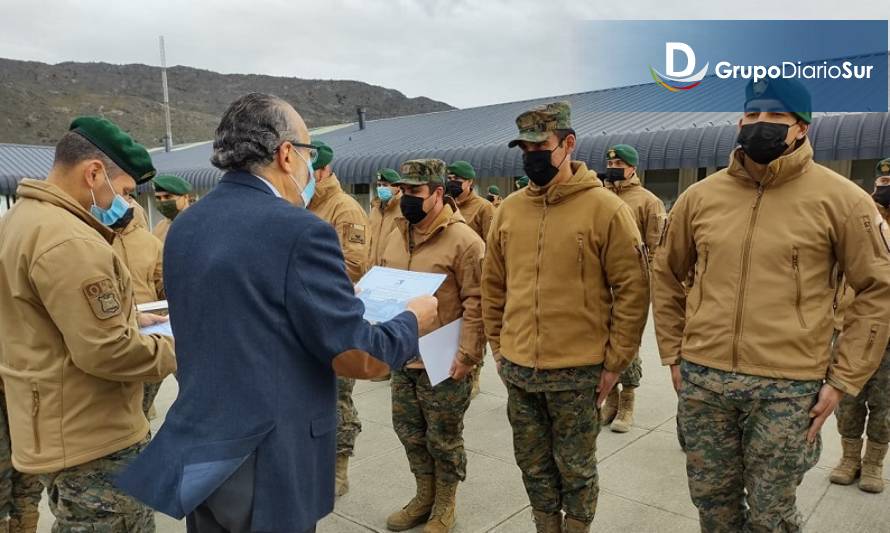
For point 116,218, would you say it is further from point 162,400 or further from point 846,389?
point 162,400

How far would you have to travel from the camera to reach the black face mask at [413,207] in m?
3.20

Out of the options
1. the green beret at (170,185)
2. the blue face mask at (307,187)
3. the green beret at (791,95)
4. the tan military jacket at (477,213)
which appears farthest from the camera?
the tan military jacket at (477,213)

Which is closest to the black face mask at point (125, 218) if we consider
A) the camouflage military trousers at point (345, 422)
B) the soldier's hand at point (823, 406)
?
the camouflage military trousers at point (345, 422)

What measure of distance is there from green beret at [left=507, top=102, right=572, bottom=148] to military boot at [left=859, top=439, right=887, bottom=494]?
272 centimetres

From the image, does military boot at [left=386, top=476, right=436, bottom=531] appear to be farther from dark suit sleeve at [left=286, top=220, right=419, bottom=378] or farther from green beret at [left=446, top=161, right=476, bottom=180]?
green beret at [left=446, top=161, right=476, bottom=180]

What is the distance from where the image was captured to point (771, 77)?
2367mm

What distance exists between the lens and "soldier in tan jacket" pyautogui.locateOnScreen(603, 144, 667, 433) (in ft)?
15.2

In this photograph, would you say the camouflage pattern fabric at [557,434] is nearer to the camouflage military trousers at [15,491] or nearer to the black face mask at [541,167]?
the black face mask at [541,167]

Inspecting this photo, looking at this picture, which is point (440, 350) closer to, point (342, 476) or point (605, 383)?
point (605, 383)

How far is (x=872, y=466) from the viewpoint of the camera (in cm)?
360

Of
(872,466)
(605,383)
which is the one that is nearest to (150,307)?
(605,383)

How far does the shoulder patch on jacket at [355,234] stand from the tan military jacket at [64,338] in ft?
5.94

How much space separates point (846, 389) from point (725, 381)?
40cm

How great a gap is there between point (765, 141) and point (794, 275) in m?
0.51
